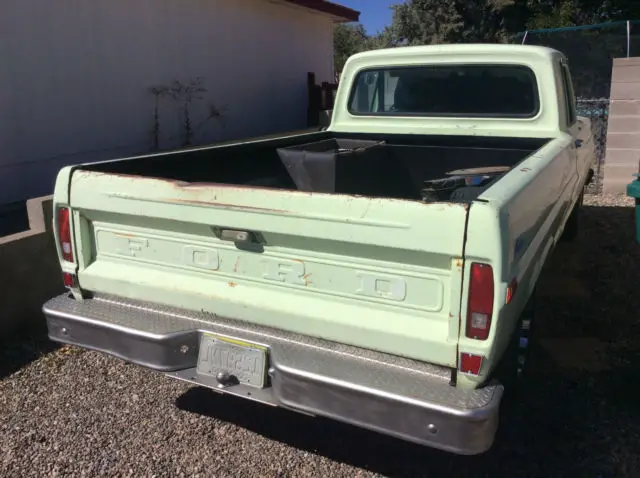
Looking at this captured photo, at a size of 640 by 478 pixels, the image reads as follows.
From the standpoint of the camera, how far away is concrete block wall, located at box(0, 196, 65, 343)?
3963 millimetres

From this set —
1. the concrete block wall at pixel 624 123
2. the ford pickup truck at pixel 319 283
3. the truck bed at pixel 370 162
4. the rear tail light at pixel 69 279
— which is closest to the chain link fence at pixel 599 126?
the concrete block wall at pixel 624 123

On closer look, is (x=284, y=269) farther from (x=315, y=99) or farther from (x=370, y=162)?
(x=315, y=99)

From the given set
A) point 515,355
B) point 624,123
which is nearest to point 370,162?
point 515,355

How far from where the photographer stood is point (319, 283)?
2.46 m

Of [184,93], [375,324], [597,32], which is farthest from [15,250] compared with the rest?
[597,32]

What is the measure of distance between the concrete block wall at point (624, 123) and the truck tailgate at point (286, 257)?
712cm

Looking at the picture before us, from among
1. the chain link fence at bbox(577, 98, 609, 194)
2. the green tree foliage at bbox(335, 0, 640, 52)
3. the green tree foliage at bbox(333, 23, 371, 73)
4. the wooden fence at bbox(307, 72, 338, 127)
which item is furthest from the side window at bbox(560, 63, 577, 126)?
the green tree foliage at bbox(333, 23, 371, 73)

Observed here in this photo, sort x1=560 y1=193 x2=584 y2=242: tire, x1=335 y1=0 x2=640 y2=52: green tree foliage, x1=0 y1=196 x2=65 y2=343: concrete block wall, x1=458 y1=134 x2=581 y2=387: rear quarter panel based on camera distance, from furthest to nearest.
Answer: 1. x1=335 y1=0 x2=640 y2=52: green tree foliage
2. x1=560 y1=193 x2=584 y2=242: tire
3. x1=0 y1=196 x2=65 y2=343: concrete block wall
4. x1=458 y1=134 x2=581 y2=387: rear quarter panel

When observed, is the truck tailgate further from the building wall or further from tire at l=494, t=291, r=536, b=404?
the building wall

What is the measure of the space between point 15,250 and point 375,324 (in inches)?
110

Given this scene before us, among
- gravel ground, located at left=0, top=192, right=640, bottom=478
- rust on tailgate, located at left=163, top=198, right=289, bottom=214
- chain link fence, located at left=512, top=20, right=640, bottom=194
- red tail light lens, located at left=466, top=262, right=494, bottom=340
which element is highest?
chain link fence, located at left=512, top=20, right=640, bottom=194

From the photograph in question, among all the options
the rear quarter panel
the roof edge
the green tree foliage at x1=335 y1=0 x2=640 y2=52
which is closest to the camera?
the rear quarter panel

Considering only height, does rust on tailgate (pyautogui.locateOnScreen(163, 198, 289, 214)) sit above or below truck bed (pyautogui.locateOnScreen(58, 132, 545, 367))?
above

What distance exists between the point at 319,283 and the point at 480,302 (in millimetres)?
659
